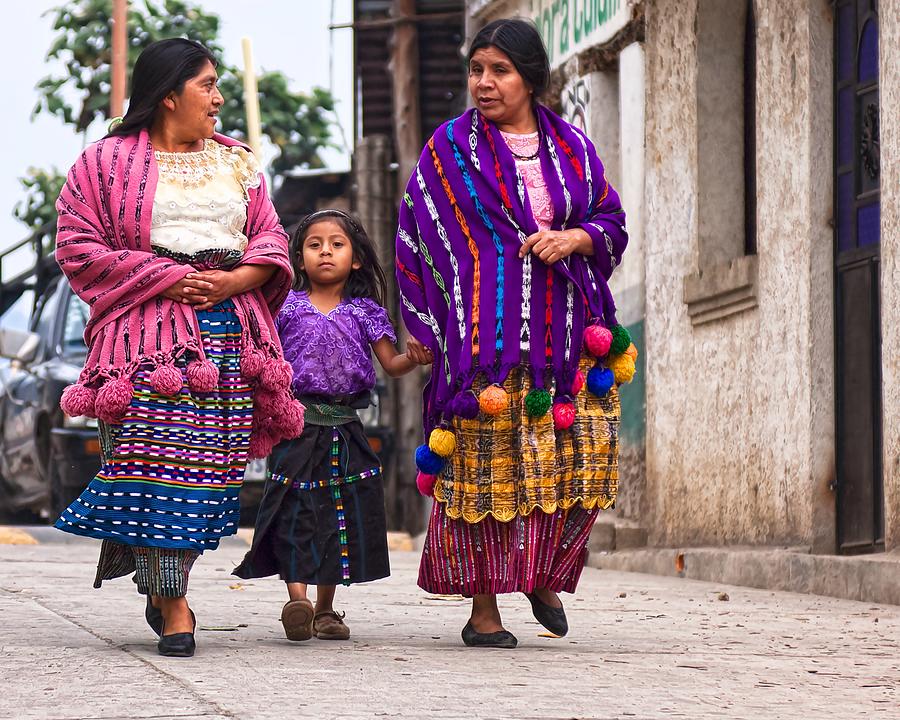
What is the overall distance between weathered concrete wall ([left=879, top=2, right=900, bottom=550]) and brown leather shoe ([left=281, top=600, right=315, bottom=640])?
3.29 metres

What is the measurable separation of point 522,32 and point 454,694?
242 cm

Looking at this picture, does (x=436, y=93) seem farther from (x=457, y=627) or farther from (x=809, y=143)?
(x=457, y=627)

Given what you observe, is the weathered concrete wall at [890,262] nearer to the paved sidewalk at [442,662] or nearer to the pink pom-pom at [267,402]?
the paved sidewalk at [442,662]

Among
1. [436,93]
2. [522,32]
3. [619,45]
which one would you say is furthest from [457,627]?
[436,93]

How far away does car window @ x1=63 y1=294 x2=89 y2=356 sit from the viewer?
14766 millimetres

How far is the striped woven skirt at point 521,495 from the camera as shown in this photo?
602 centimetres

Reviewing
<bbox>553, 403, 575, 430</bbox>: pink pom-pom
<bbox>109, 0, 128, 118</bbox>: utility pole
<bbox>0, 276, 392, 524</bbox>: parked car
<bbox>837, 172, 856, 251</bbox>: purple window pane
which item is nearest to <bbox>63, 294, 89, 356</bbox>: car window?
<bbox>0, 276, 392, 524</bbox>: parked car

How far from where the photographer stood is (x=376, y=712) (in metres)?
4.30

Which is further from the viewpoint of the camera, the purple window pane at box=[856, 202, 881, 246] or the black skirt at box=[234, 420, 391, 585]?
the purple window pane at box=[856, 202, 881, 246]

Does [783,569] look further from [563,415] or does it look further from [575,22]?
[575,22]

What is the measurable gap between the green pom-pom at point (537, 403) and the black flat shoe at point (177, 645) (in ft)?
4.22

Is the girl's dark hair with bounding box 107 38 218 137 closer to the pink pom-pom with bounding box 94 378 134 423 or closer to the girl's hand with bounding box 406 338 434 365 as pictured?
the pink pom-pom with bounding box 94 378 134 423

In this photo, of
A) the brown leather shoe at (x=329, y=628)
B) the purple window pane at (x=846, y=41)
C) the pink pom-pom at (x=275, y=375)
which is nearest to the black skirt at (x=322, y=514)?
the brown leather shoe at (x=329, y=628)

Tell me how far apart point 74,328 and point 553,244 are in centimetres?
951
